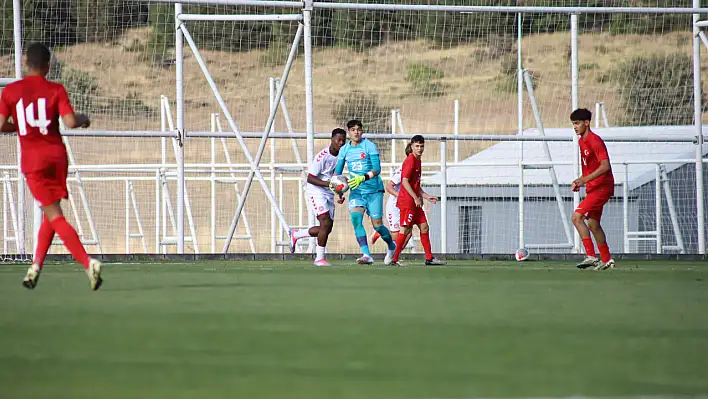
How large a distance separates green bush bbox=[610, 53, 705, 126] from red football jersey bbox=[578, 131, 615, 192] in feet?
79.6

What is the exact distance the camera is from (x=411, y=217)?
1522 cm

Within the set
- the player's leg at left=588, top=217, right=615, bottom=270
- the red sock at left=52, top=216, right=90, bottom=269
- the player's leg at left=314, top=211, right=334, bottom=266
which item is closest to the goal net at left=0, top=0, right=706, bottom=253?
the player's leg at left=314, top=211, right=334, bottom=266

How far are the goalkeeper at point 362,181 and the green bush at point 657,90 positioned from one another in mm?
23307

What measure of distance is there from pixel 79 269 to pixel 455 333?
8.08m

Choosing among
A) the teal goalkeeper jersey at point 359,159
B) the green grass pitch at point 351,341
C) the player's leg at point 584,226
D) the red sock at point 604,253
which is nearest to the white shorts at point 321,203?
the teal goalkeeper jersey at point 359,159

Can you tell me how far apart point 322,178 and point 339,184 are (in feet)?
2.27

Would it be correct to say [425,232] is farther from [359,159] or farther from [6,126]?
[6,126]

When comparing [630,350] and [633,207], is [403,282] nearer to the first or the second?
[630,350]

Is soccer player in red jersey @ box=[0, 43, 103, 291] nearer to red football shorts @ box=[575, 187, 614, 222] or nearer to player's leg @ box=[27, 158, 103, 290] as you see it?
player's leg @ box=[27, 158, 103, 290]

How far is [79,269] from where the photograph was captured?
13.2 m

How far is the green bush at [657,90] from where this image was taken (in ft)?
130

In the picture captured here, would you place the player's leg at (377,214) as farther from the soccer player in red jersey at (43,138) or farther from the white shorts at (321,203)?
the soccer player in red jersey at (43,138)

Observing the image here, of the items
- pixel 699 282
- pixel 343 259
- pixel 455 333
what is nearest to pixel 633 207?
pixel 343 259

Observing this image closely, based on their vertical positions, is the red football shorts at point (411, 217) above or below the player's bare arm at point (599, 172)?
below
